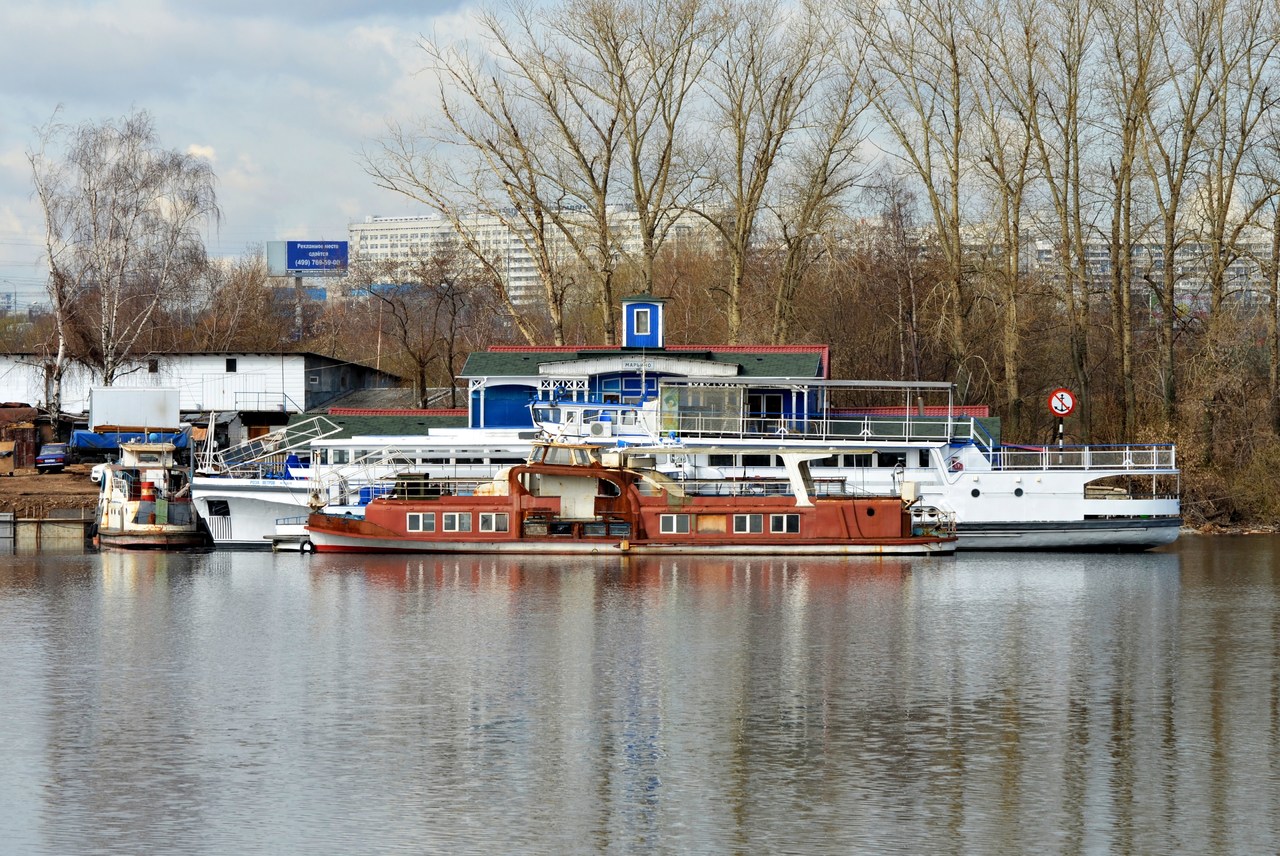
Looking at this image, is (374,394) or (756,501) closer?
(756,501)

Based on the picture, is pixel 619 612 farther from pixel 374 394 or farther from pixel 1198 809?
pixel 374 394

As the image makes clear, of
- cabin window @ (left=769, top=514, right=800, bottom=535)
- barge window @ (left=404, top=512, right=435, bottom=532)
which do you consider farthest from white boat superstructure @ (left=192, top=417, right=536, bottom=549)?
cabin window @ (left=769, top=514, right=800, bottom=535)

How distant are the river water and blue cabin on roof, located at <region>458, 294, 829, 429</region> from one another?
17.8 m

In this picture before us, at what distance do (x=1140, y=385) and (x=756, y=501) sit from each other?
27.9 metres

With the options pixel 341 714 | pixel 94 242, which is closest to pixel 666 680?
pixel 341 714

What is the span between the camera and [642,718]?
2570 cm

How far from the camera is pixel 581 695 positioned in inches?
1091

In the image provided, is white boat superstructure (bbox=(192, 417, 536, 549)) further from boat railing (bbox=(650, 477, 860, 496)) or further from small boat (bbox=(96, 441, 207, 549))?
boat railing (bbox=(650, 477, 860, 496))

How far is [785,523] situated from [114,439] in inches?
1385

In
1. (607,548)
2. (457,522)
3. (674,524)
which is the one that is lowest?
(607,548)

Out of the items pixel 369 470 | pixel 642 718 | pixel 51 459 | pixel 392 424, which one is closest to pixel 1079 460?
pixel 369 470

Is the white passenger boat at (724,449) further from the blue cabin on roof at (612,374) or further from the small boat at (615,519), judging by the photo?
the small boat at (615,519)

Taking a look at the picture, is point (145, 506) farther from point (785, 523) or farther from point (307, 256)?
point (307, 256)

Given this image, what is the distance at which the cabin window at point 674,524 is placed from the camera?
5394 cm
